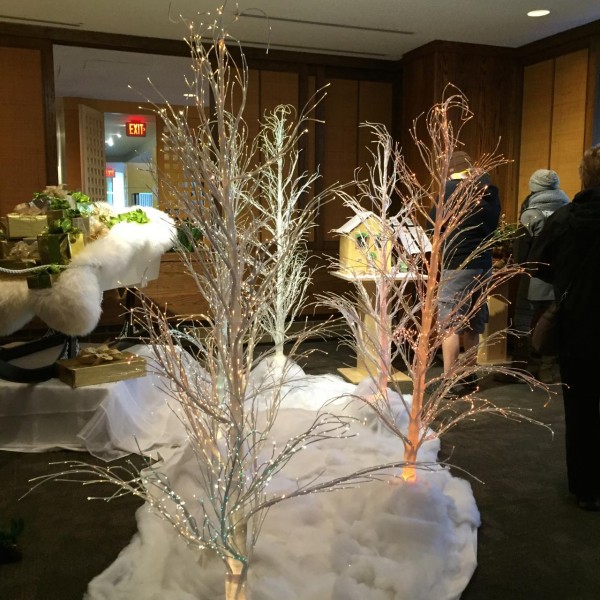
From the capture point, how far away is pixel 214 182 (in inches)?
60.8

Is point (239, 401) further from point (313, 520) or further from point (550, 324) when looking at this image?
point (550, 324)

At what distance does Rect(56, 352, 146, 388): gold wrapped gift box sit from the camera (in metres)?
3.19

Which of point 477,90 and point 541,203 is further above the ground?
point 477,90

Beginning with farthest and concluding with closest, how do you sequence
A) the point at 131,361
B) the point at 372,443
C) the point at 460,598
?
the point at 131,361 < the point at 372,443 < the point at 460,598

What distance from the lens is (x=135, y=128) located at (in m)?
8.78

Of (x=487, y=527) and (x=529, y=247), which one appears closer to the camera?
(x=487, y=527)

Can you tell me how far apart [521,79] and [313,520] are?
5.01 m

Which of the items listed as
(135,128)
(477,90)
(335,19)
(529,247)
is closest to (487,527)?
(529,247)

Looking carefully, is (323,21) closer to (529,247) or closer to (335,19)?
(335,19)

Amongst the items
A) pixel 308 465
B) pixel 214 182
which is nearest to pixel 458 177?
pixel 308 465

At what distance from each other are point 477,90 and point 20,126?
13.0 feet

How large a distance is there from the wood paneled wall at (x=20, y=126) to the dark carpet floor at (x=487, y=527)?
115 inches

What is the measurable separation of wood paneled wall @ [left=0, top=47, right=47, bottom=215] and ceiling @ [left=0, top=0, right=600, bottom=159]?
0.32 metres

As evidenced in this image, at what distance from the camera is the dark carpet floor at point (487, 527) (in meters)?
2.08
